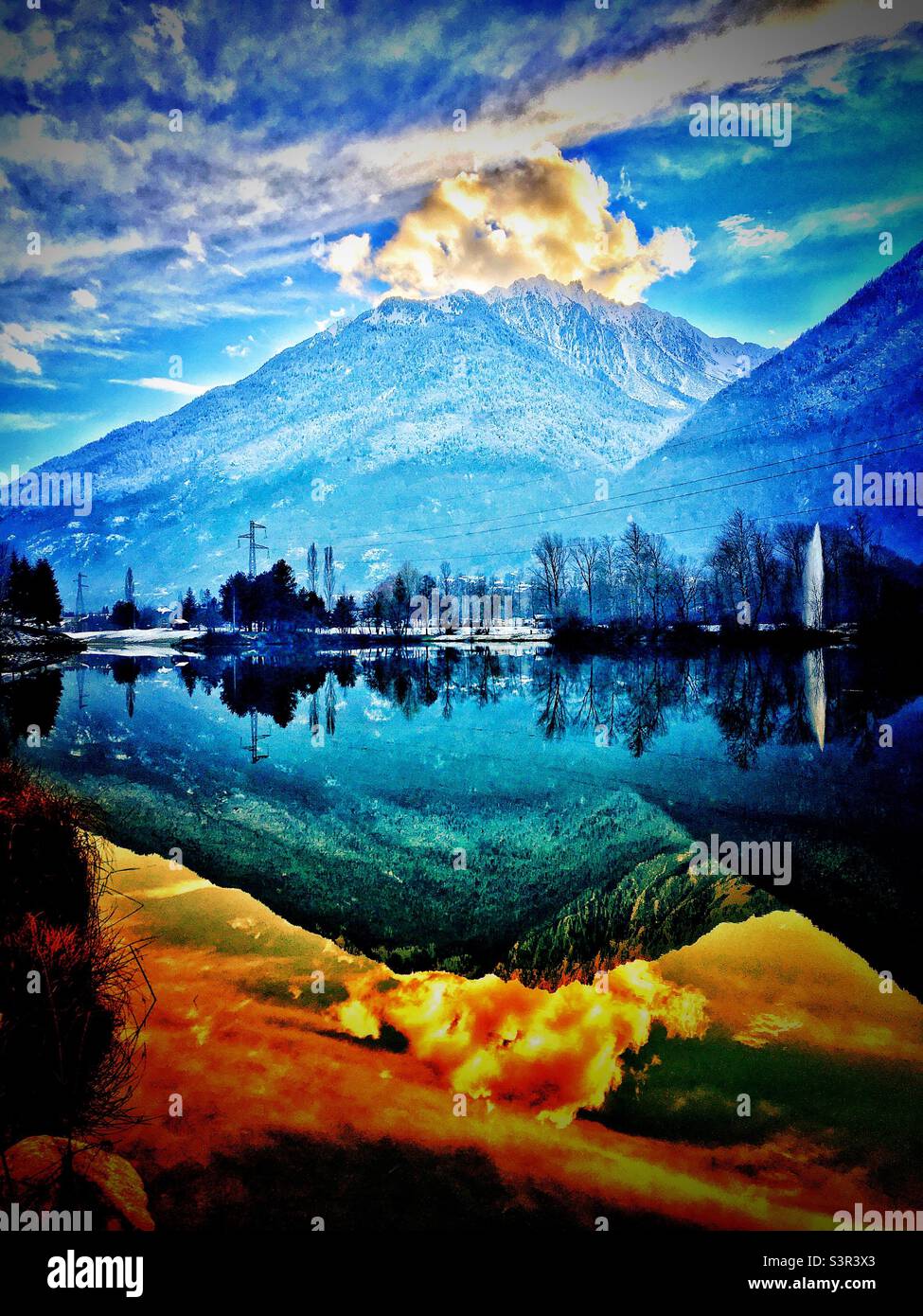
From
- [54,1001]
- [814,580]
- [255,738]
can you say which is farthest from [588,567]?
[54,1001]

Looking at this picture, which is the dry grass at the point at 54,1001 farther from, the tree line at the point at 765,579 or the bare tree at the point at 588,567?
the bare tree at the point at 588,567

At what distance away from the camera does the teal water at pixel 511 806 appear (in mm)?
6659

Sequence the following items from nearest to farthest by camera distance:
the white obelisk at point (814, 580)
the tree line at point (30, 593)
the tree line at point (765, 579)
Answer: the tree line at point (765, 579)
the tree line at point (30, 593)
the white obelisk at point (814, 580)

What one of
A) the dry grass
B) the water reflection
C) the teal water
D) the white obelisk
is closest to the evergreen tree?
the water reflection

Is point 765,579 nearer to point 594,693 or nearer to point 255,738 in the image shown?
point 594,693

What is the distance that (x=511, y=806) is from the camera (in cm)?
1077

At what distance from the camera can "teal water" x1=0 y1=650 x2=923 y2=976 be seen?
21.8 ft

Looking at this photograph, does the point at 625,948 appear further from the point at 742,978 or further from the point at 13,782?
the point at 13,782

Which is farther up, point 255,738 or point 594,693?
point 594,693

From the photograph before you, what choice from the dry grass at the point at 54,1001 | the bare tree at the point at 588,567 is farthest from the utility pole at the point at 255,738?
the bare tree at the point at 588,567

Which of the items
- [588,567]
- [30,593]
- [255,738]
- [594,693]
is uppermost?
[588,567]

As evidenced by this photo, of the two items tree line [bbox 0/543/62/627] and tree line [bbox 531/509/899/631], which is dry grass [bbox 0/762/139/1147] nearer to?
tree line [bbox 531/509/899/631]

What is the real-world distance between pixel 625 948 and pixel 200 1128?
3.70 m

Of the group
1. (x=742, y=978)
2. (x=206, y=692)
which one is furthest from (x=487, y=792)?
(x=206, y=692)
